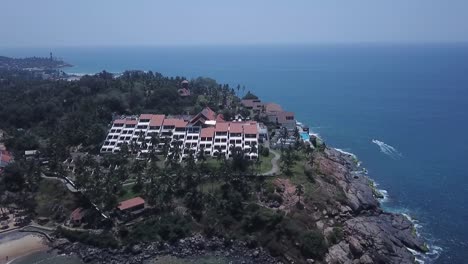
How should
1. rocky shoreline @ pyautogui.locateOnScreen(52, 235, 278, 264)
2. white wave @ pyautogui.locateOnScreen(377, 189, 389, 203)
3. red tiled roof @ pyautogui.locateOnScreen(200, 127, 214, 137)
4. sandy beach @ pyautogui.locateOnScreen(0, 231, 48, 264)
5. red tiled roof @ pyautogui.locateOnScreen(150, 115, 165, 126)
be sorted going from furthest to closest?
red tiled roof @ pyautogui.locateOnScreen(150, 115, 165, 126) < red tiled roof @ pyautogui.locateOnScreen(200, 127, 214, 137) < white wave @ pyautogui.locateOnScreen(377, 189, 389, 203) < sandy beach @ pyautogui.locateOnScreen(0, 231, 48, 264) < rocky shoreline @ pyautogui.locateOnScreen(52, 235, 278, 264)

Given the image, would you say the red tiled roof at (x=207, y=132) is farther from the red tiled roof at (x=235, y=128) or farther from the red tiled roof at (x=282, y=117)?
the red tiled roof at (x=282, y=117)

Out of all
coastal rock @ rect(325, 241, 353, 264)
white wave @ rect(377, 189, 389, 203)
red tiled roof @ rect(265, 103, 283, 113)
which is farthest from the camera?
red tiled roof @ rect(265, 103, 283, 113)

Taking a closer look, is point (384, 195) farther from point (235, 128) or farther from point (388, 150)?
point (235, 128)

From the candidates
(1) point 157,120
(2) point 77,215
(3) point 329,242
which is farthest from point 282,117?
(2) point 77,215

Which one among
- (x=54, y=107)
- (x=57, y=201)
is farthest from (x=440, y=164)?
(x=54, y=107)

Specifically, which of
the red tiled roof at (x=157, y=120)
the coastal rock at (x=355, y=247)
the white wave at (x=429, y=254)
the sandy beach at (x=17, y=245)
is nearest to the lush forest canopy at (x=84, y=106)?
the red tiled roof at (x=157, y=120)

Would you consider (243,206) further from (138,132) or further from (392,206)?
(138,132)

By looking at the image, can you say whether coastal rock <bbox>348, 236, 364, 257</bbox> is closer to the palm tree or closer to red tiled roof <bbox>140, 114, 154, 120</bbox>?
the palm tree

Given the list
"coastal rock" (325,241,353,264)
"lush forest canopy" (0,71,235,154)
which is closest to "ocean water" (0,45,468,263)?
"coastal rock" (325,241,353,264)
